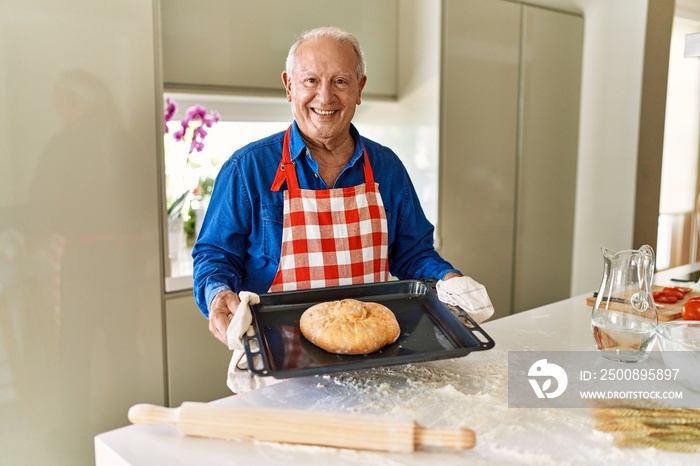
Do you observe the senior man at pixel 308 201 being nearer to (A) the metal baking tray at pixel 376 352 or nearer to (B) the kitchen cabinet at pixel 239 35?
(A) the metal baking tray at pixel 376 352

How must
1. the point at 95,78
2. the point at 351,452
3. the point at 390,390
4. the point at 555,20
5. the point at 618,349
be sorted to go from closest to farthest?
the point at 351,452
the point at 390,390
the point at 618,349
the point at 95,78
the point at 555,20

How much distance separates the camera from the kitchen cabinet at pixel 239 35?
2.11m

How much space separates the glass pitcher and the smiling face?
0.73 metres

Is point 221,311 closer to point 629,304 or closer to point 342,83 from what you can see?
point 342,83

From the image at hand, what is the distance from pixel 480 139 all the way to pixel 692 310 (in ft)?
5.49

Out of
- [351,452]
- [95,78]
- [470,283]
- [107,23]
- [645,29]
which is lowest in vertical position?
[351,452]

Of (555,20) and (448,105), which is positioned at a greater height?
(555,20)

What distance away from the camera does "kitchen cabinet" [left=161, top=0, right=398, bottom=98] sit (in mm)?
2111

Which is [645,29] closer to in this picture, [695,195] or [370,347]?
[695,195]

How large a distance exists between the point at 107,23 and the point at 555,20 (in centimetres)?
230

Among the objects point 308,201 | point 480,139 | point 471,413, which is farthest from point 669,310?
point 480,139

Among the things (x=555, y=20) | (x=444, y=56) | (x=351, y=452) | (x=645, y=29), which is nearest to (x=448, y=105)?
(x=444, y=56)

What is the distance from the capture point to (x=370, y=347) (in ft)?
3.72

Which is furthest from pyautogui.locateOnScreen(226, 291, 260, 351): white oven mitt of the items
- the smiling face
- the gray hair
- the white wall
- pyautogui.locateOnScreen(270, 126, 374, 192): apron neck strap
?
the white wall
